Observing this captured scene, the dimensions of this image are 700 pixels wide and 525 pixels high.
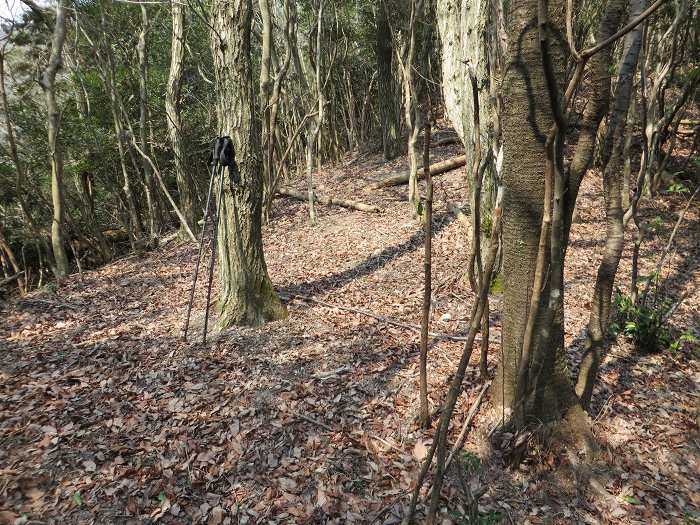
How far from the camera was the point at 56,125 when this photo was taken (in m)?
7.81

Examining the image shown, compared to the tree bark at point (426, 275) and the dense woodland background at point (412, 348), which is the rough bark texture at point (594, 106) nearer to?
the dense woodland background at point (412, 348)

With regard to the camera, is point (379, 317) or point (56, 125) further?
point (56, 125)

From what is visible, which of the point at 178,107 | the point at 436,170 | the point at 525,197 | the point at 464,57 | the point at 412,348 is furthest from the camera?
the point at 436,170

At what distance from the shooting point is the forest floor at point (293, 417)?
109 inches

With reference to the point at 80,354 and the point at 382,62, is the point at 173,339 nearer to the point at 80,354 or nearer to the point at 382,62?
the point at 80,354

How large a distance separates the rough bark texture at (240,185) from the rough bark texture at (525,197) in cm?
297

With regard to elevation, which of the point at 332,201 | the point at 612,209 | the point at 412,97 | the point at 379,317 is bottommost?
the point at 379,317

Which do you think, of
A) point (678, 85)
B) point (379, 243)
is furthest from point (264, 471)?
point (678, 85)

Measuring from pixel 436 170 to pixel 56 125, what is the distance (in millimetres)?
9036

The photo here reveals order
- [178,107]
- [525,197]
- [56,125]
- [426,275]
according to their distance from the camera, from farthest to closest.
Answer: [178,107] < [56,125] < [426,275] < [525,197]

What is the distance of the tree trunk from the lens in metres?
7.38

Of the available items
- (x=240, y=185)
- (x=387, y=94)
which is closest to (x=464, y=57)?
(x=240, y=185)

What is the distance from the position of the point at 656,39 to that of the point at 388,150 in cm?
799

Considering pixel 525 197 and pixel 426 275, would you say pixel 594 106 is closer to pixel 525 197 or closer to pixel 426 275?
pixel 525 197
